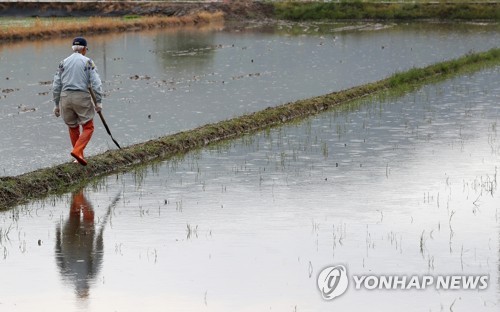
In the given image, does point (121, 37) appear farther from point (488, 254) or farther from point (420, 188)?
point (488, 254)

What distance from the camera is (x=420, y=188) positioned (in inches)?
299

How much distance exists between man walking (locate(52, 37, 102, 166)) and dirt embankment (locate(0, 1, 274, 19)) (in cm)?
2722

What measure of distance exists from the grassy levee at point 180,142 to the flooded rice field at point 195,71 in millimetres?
458

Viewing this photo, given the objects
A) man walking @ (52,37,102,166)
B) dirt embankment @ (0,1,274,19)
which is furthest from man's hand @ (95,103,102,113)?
dirt embankment @ (0,1,274,19)

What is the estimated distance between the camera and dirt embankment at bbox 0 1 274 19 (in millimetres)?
34906

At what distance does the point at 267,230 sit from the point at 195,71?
11.8 metres

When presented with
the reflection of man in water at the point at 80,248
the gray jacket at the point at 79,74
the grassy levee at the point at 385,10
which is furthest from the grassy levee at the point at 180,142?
the grassy levee at the point at 385,10

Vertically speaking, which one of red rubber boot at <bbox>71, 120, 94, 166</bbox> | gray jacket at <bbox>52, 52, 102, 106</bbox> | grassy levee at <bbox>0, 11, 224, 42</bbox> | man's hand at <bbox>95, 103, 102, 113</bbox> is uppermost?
grassy levee at <bbox>0, 11, 224, 42</bbox>

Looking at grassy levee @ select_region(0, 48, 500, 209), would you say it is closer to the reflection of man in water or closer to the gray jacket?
the reflection of man in water

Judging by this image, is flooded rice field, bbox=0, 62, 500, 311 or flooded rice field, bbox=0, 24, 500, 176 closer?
flooded rice field, bbox=0, 62, 500, 311

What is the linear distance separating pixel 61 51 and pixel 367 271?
1662 centimetres

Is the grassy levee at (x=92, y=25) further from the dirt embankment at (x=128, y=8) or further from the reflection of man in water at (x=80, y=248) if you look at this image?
the reflection of man in water at (x=80, y=248)

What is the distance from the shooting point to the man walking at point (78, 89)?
7938 millimetres

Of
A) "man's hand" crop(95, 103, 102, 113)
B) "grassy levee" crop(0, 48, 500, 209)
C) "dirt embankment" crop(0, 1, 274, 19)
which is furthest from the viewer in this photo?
"dirt embankment" crop(0, 1, 274, 19)
